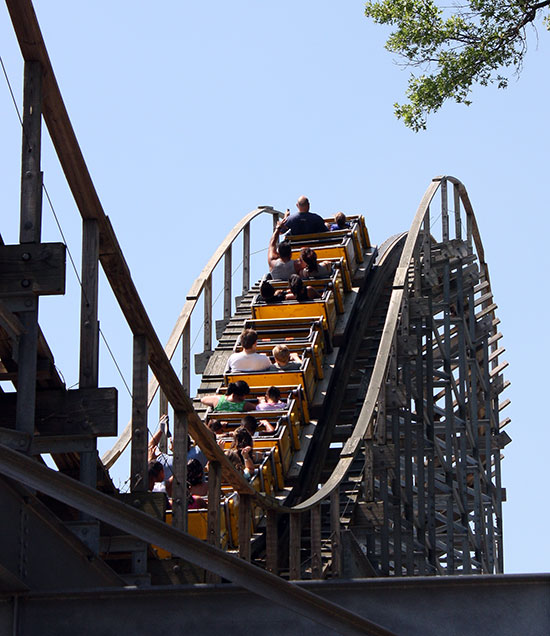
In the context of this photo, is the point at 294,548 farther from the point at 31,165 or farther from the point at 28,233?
the point at 31,165

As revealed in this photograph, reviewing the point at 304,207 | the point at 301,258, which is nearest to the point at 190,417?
the point at 301,258

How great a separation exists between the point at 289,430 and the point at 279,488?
2.18 feet

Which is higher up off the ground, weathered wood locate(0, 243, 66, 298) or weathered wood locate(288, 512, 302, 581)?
weathered wood locate(0, 243, 66, 298)

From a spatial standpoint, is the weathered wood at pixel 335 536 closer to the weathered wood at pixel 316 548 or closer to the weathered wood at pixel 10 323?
the weathered wood at pixel 316 548

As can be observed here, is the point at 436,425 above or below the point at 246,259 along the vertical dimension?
below

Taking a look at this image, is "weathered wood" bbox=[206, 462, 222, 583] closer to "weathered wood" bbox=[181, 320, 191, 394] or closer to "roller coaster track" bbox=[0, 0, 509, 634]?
"roller coaster track" bbox=[0, 0, 509, 634]

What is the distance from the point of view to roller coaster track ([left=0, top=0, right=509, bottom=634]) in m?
5.09

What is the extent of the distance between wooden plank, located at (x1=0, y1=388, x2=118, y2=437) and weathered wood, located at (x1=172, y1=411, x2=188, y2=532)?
1.09m

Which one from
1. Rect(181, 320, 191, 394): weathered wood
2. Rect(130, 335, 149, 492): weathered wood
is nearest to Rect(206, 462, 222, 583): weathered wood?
Rect(130, 335, 149, 492): weathered wood

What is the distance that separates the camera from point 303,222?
1717cm

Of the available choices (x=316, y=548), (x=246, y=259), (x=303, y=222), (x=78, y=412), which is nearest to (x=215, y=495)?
(x=78, y=412)

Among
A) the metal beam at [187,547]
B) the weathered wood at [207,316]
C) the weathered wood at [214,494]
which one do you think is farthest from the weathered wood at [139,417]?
the weathered wood at [207,316]

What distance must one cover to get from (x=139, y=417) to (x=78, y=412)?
2.01 ft

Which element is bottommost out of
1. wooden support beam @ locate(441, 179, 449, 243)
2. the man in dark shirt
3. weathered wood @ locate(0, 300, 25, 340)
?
weathered wood @ locate(0, 300, 25, 340)
